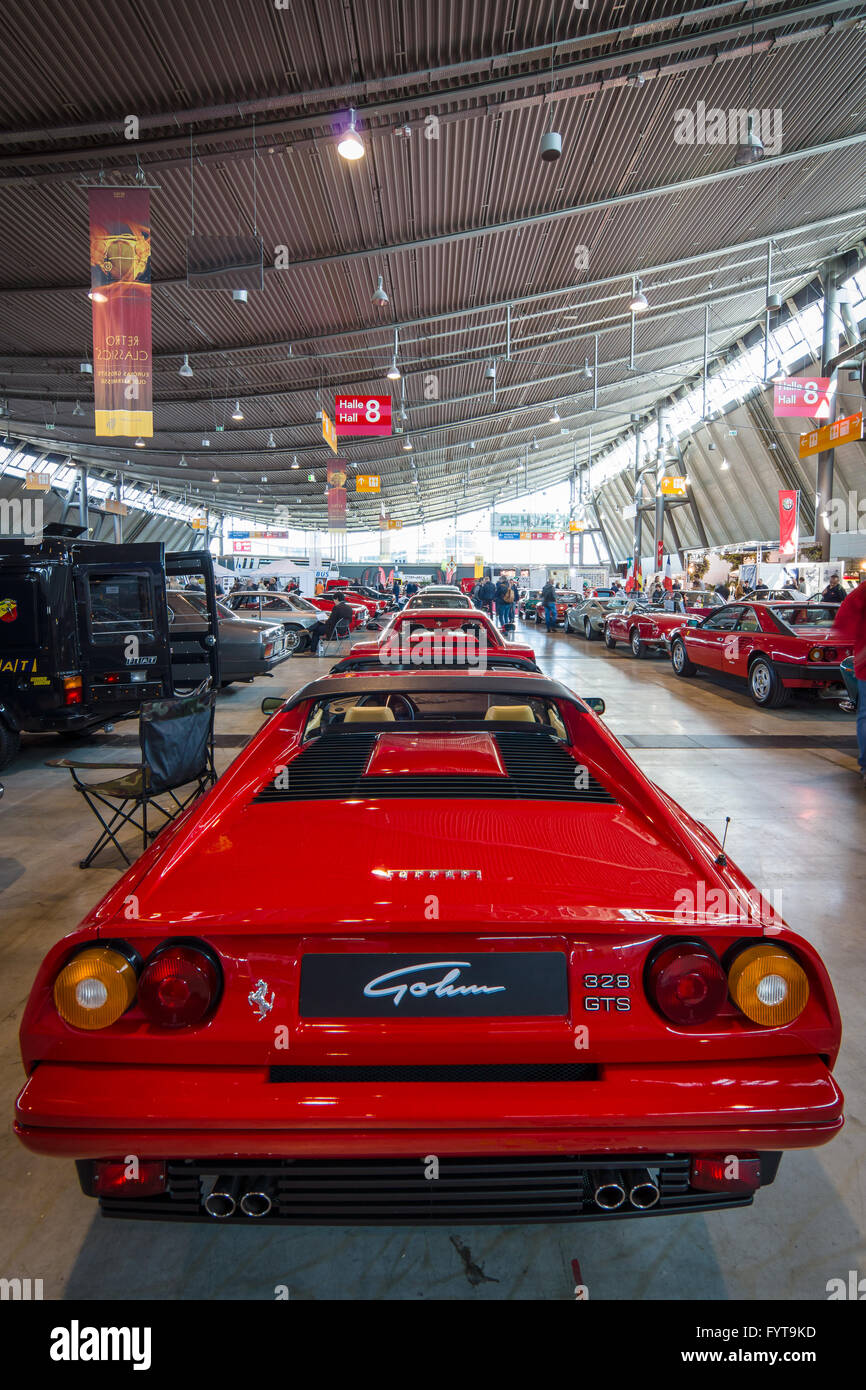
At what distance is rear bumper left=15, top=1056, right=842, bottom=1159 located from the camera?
1.37m

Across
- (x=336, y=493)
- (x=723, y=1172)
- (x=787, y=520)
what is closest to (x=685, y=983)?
(x=723, y=1172)

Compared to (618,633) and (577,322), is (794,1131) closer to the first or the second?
(618,633)

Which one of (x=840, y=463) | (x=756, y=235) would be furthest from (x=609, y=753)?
(x=840, y=463)

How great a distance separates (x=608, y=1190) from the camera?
1420 mm

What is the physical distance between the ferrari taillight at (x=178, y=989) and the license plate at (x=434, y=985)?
0.19 metres

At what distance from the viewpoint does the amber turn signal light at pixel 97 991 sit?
1495mm

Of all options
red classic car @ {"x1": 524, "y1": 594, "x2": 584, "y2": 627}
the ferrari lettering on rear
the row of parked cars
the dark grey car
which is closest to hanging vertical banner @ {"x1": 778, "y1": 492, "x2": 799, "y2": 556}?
red classic car @ {"x1": 524, "y1": 594, "x2": 584, "y2": 627}

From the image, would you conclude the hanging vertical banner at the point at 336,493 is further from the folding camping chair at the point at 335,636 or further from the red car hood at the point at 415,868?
Result: the red car hood at the point at 415,868

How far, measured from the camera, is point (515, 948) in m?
1.49

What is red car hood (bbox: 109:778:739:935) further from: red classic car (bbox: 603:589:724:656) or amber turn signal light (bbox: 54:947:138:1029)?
red classic car (bbox: 603:589:724:656)

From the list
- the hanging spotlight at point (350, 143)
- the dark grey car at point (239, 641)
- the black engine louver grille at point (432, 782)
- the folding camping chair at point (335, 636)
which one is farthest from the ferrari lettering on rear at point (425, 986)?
the folding camping chair at point (335, 636)

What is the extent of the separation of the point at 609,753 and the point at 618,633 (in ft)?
52.2

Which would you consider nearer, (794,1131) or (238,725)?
(794,1131)
